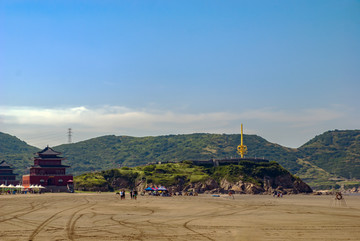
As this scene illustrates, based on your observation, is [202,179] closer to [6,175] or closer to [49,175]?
[49,175]

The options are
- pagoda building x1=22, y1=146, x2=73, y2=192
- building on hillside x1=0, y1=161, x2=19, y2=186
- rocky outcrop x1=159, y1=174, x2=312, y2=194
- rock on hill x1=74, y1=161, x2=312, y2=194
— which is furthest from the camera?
building on hillside x1=0, y1=161, x2=19, y2=186

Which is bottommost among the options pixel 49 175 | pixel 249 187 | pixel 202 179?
pixel 249 187

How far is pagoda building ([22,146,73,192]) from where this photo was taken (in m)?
148

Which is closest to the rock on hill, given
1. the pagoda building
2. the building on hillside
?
the pagoda building

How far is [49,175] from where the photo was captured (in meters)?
151

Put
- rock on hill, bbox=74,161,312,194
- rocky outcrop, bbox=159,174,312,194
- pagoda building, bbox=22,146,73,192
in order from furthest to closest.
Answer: rock on hill, bbox=74,161,312,194
rocky outcrop, bbox=159,174,312,194
pagoda building, bbox=22,146,73,192

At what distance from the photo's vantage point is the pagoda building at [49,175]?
484 feet

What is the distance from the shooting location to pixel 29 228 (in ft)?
120

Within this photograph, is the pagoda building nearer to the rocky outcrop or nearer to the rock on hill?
the rock on hill

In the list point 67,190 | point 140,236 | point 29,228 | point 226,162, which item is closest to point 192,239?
point 140,236

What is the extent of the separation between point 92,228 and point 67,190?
362 feet

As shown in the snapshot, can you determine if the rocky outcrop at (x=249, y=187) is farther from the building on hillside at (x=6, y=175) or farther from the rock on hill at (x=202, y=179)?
the building on hillside at (x=6, y=175)

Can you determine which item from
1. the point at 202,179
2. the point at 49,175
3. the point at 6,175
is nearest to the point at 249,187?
the point at 202,179

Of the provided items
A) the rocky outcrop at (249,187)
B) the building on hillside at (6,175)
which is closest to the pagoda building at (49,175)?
the building on hillside at (6,175)
